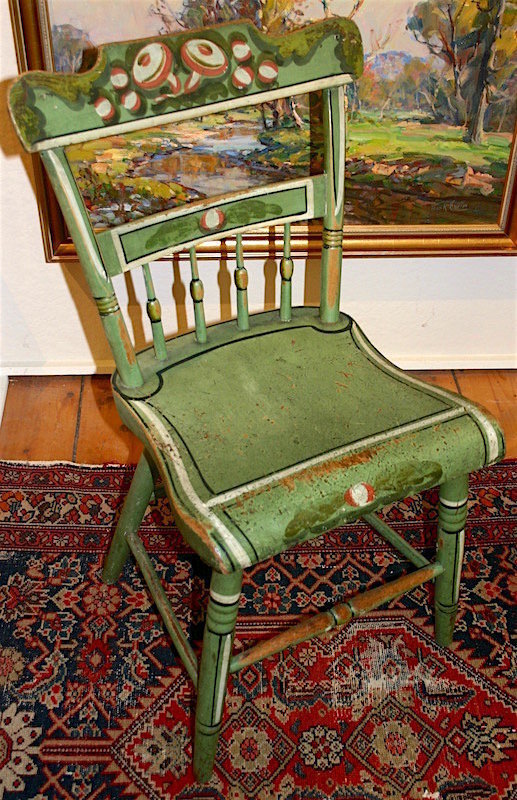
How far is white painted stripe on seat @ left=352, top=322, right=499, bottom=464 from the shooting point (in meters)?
1.27

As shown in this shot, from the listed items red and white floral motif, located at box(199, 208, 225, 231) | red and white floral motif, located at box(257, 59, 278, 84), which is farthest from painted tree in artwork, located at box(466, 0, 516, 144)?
red and white floral motif, located at box(199, 208, 225, 231)

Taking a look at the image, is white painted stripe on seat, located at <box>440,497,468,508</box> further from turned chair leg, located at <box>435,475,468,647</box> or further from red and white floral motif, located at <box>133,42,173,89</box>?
red and white floral motif, located at <box>133,42,173,89</box>

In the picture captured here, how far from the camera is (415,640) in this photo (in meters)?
1.61

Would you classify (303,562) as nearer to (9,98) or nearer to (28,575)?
(28,575)

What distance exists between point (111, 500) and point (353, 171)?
0.97m

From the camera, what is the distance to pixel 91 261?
4.02 feet

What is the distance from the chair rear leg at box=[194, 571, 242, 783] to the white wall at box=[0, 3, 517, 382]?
1044 mm

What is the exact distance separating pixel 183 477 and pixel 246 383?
9.5 inches

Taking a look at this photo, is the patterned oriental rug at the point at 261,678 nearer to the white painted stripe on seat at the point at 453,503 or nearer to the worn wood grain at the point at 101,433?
the worn wood grain at the point at 101,433

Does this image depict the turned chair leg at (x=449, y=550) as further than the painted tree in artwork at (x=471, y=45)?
No

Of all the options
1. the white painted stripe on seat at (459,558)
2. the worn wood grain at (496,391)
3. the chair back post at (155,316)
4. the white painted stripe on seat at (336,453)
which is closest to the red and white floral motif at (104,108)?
the chair back post at (155,316)

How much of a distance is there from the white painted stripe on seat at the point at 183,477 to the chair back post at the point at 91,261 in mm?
69

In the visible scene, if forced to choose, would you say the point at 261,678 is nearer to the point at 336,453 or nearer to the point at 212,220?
the point at 336,453

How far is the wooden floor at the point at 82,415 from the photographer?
203 cm
